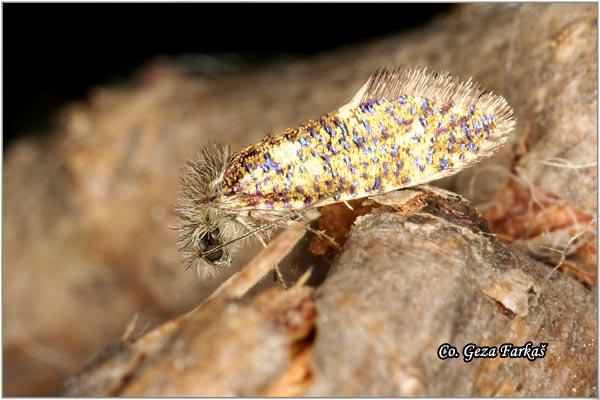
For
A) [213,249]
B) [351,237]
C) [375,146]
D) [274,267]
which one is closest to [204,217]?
[213,249]

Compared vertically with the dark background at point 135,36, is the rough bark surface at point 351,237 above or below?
below

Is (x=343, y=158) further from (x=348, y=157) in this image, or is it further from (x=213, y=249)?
(x=213, y=249)

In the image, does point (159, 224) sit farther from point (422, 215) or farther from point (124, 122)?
point (422, 215)

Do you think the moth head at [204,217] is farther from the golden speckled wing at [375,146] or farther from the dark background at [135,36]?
the dark background at [135,36]

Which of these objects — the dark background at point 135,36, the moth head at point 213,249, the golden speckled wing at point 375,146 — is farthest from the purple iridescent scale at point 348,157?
the dark background at point 135,36

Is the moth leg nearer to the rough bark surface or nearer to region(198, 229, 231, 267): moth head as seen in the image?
region(198, 229, 231, 267): moth head

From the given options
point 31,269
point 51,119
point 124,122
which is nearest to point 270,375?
point 124,122

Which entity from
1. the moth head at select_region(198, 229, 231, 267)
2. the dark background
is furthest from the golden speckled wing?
the dark background
